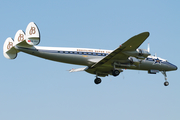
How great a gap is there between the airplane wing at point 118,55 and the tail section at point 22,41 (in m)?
7.92

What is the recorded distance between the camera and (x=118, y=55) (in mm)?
33031

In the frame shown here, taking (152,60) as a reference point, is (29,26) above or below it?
above

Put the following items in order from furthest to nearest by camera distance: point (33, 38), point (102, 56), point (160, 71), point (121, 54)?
point (160, 71), point (102, 56), point (121, 54), point (33, 38)

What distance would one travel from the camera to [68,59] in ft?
109

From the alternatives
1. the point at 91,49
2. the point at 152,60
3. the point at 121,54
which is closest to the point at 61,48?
the point at 91,49

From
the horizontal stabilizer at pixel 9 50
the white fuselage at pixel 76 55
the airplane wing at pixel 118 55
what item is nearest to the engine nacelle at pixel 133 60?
the airplane wing at pixel 118 55

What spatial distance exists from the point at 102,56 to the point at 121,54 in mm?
2982

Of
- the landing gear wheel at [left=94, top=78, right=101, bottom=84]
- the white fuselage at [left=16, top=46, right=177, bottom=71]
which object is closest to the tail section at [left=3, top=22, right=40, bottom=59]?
Answer: the white fuselage at [left=16, top=46, right=177, bottom=71]

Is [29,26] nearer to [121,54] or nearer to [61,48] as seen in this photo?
[61,48]

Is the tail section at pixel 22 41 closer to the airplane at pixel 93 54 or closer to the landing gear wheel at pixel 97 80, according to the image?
the airplane at pixel 93 54

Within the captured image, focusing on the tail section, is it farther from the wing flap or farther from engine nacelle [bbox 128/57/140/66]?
engine nacelle [bbox 128/57/140/66]

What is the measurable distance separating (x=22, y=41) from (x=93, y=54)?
27.8 ft

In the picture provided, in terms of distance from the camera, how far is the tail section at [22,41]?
30.2m

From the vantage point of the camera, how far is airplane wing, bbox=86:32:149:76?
30552 mm
